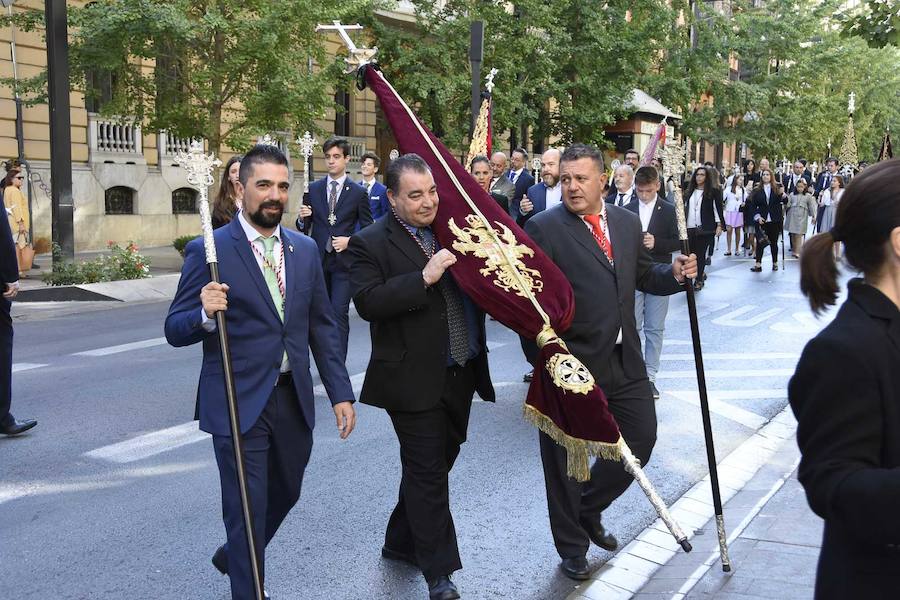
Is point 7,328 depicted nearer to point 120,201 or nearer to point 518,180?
point 518,180

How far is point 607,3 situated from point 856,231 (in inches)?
1203

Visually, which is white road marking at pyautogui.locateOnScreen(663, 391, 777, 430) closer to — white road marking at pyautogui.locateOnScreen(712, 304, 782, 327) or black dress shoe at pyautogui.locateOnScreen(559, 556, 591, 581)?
black dress shoe at pyautogui.locateOnScreen(559, 556, 591, 581)

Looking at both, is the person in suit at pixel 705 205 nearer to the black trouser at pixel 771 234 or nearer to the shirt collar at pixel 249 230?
the black trouser at pixel 771 234

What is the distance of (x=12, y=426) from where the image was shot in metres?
7.32

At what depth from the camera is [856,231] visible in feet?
7.32

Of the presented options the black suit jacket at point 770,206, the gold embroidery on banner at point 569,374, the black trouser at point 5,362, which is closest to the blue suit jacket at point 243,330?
the gold embroidery on banner at point 569,374

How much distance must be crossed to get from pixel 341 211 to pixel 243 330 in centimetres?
530

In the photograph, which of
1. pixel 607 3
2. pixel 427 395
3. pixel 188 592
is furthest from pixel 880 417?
pixel 607 3

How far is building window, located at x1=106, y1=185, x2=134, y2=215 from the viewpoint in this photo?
23.5 m

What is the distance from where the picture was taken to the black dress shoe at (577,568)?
4.72 m

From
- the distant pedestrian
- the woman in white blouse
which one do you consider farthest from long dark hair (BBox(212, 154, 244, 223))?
the woman in white blouse

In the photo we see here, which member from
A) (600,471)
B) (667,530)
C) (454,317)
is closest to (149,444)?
(454,317)

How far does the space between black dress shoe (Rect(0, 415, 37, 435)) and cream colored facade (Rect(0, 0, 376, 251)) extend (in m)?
13.7

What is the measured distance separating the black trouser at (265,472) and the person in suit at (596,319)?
1307 mm
